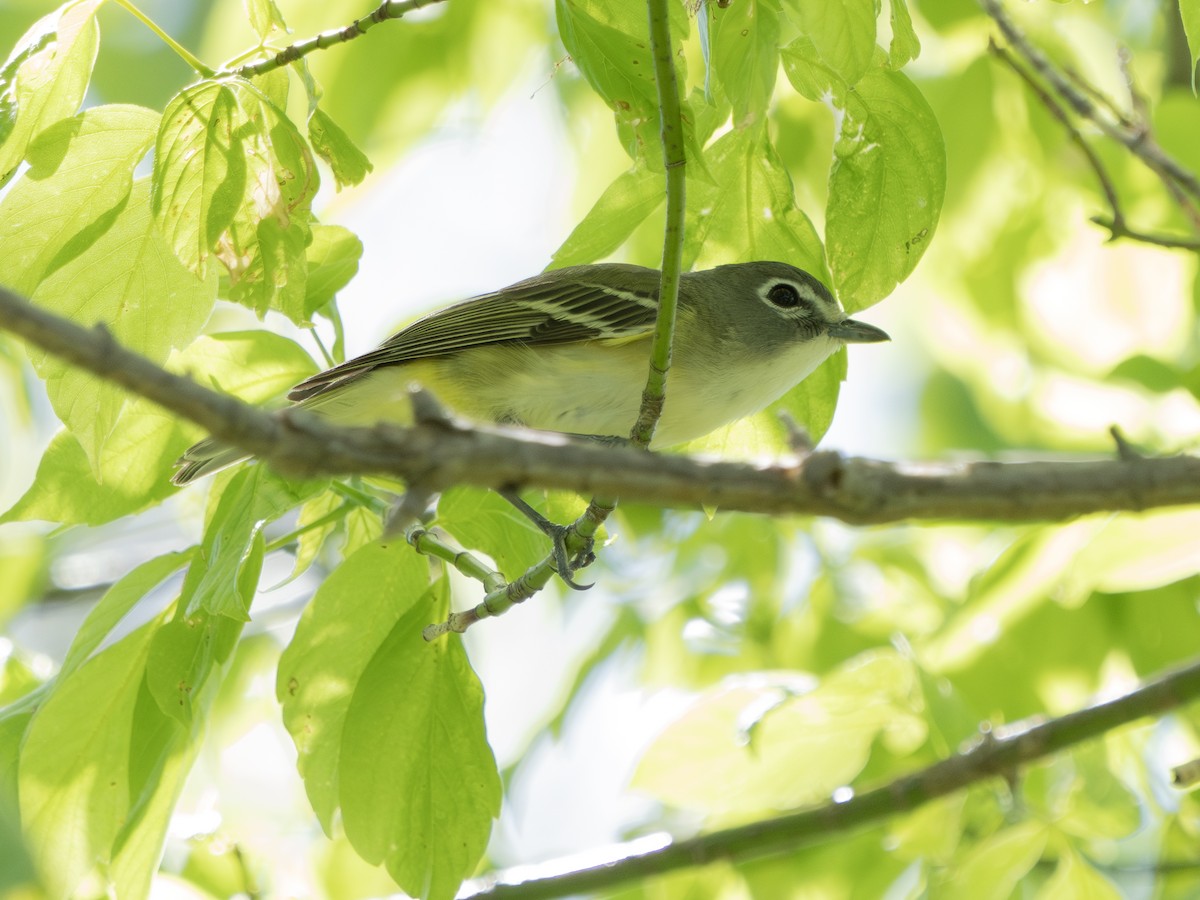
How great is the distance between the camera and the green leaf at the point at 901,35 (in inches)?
98.2

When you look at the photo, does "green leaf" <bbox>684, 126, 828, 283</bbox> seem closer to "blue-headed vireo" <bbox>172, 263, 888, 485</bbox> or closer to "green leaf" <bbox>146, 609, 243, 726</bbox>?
"blue-headed vireo" <bbox>172, 263, 888, 485</bbox>

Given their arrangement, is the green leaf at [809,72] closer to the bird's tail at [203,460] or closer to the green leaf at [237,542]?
the green leaf at [237,542]

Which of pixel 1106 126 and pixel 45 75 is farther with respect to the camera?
pixel 1106 126

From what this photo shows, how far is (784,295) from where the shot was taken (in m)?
4.76

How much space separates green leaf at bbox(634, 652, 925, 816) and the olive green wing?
52.7 inches

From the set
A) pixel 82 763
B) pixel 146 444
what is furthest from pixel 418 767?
pixel 146 444

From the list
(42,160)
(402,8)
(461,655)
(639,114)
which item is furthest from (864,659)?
(42,160)

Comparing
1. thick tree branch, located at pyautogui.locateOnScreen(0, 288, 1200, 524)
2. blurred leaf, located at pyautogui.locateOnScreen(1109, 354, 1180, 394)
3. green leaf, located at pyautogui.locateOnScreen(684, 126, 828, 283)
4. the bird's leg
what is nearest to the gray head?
blurred leaf, located at pyautogui.locateOnScreen(1109, 354, 1180, 394)

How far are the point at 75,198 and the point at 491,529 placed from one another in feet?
3.88

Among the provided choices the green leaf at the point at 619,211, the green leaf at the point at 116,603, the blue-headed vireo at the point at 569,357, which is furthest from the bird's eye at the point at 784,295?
the green leaf at the point at 116,603

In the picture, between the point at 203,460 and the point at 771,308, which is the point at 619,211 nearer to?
the point at 203,460

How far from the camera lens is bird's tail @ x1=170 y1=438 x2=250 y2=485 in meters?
3.26

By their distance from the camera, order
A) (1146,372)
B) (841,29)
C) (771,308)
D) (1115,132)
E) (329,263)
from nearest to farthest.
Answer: (841,29), (329,263), (1146,372), (1115,132), (771,308)

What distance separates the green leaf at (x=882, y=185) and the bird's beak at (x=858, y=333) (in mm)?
1613
